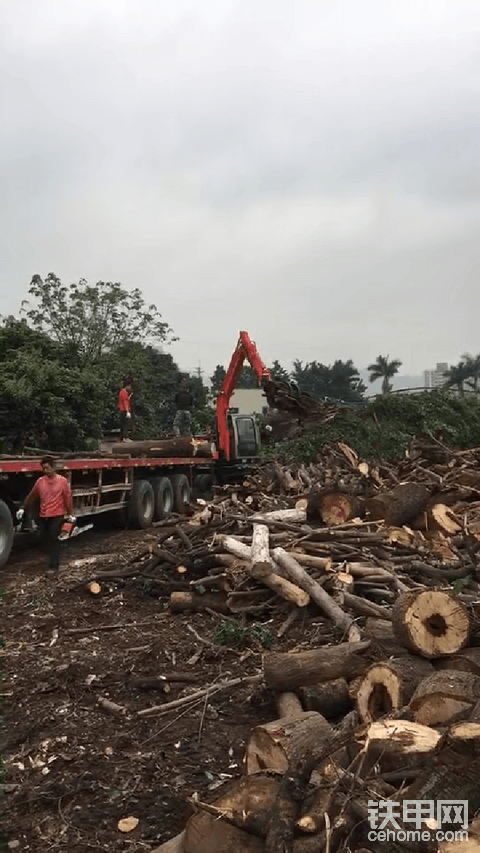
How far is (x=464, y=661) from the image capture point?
202 inches

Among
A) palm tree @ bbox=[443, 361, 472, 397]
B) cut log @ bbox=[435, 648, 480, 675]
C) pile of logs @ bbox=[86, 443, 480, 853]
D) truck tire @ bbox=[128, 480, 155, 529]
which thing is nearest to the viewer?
pile of logs @ bbox=[86, 443, 480, 853]

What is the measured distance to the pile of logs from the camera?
10.4 feet

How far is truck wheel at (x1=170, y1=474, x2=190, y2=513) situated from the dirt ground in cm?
814

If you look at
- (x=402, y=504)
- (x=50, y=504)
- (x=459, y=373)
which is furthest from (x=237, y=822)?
(x=459, y=373)

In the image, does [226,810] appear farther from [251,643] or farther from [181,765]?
[251,643]

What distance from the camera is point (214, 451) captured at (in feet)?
63.9

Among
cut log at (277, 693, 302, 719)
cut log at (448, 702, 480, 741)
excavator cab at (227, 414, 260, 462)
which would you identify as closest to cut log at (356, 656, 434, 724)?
cut log at (277, 693, 302, 719)

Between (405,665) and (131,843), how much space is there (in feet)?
7.15

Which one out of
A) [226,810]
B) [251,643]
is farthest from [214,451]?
[226,810]

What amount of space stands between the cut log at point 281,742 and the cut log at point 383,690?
581mm

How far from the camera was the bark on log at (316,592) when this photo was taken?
22.0ft

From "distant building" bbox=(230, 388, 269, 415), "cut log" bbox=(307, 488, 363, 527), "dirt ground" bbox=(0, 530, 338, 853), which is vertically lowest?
"dirt ground" bbox=(0, 530, 338, 853)

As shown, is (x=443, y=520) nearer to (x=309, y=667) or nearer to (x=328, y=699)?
(x=309, y=667)

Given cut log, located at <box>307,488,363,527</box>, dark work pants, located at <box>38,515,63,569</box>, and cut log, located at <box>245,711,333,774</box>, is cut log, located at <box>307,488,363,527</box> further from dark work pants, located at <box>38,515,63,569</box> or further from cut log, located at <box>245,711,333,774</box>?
cut log, located at <box>245,711,333,774</box>
